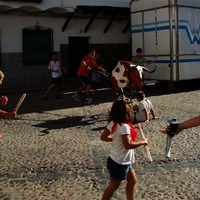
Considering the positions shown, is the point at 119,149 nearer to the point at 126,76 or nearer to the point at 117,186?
the point at 117,186

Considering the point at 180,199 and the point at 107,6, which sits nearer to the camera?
the point at 180,199

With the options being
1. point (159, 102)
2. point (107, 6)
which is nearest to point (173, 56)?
point (159, 102)

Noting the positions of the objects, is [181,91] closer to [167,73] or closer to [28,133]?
[167,73]

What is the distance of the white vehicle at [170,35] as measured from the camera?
1297 centimetres

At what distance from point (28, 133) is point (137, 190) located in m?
3.53

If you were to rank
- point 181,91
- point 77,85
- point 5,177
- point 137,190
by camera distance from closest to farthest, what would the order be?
1. point 137,190
2. point 5,177
3. point 181,91
4. point 77,85

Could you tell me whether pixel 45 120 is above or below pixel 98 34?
below

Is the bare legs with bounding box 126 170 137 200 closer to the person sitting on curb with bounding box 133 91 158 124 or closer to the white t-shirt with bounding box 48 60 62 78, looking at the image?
the person sitting on curb with bounding box 133 91 158 124

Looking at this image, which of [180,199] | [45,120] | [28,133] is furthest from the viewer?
[45,120]

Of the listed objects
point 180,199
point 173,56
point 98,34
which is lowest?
point 180,199

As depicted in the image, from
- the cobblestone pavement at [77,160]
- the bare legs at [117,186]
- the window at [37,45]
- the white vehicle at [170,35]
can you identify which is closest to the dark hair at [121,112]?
the bare legs at [117,186]

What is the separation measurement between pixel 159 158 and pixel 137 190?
128 cm

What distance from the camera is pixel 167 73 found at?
1334 centimetres

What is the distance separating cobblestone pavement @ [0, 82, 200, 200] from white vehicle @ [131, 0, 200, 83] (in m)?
3.72
